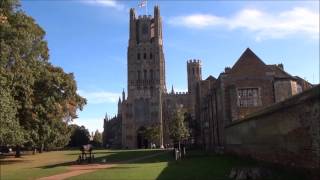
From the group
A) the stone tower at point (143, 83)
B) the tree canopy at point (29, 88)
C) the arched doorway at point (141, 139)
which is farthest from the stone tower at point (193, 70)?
the tree canopy at point (29, 88)

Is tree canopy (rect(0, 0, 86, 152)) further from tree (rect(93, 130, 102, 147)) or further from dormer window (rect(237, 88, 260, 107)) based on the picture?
tree (rect(93, 130, 102, 147))

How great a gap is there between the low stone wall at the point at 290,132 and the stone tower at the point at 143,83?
325 feet

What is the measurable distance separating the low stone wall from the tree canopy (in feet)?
58.4

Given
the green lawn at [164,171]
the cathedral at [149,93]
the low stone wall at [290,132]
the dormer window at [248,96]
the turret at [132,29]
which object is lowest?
the green lawn at [164,171]

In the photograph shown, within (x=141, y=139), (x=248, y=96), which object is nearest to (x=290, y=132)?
(x=248, y=96)

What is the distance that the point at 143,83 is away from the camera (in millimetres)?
130500

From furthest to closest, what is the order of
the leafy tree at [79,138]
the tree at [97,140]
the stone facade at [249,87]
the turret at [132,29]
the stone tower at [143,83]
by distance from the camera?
the tree at [97,140] → the leafy tree at [79,138] → the turret at [132,29] → the stone tower at [143,83] → the stone facade at [249,87]

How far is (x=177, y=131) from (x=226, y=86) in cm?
2452

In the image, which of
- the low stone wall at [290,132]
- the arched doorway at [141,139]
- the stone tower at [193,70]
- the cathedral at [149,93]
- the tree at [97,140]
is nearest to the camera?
the low stone wall at [290,132]

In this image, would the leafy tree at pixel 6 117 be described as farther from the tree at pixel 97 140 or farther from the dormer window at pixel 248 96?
the tree at pixel 97 140

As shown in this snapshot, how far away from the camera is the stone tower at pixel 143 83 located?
127 meters

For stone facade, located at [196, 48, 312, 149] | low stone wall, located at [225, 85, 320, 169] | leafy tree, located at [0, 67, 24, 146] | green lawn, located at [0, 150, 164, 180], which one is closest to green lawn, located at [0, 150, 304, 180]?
green lawn, located at [0, 150, 164, 180]

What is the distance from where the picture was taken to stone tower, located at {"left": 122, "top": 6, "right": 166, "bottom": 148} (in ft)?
416

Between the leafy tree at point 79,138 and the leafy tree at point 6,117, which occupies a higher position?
the leafy tree at point 79,138
